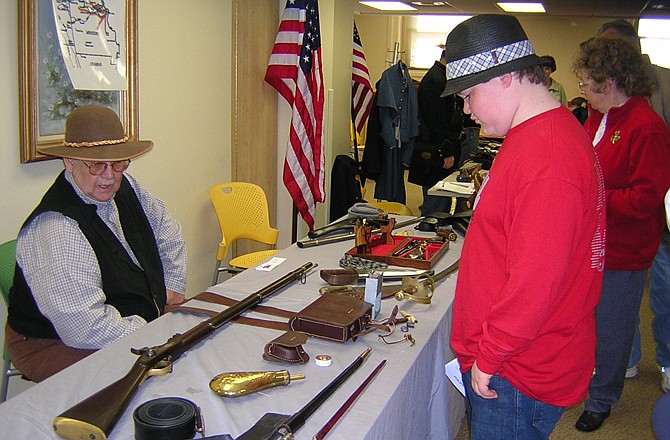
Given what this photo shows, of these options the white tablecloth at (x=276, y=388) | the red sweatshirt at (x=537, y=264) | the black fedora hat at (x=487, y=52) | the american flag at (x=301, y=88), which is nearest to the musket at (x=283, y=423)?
the white tablecloth at (x=276, y=388)

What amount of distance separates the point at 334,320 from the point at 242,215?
2070mm

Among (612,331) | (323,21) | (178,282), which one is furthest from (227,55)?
(612,331)

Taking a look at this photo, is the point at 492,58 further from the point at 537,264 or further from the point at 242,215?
the point at 242,215

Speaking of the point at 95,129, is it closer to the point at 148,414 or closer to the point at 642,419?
the point at 148,414

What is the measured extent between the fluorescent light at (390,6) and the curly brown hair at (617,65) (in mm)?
5474

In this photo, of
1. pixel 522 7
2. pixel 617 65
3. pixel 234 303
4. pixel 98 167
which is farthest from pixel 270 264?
pixel 522 7

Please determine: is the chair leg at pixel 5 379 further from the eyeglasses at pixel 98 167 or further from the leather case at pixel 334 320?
the leather case at pixel 334 320

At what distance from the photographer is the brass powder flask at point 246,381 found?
1.44 m

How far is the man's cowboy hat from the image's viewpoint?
2031 mm

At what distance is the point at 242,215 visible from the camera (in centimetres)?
374

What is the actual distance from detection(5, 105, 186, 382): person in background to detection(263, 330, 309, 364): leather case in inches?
22.1

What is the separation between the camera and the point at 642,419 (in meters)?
3.01

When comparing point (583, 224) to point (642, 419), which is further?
point (642, 419)

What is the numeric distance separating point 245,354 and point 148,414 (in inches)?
17.7
